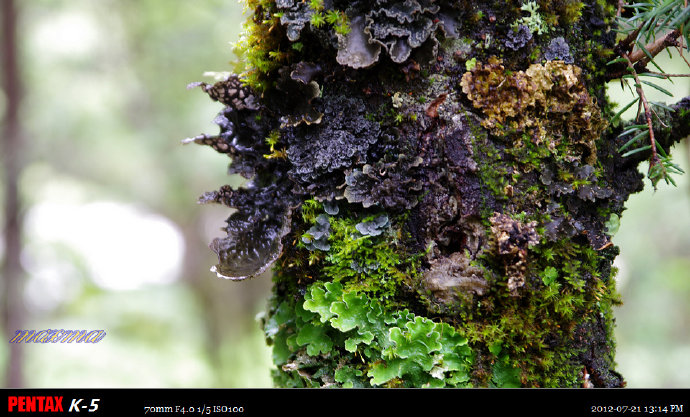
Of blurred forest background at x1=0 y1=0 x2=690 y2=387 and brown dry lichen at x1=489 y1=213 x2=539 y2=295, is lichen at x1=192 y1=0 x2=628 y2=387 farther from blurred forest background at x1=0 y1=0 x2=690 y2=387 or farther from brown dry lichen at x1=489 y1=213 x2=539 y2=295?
blurred forest background at x1=0 y1=0 x2=690 y2=387

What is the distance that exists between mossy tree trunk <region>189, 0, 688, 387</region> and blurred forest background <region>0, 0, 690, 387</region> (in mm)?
4609

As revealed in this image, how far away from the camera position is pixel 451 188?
1319mm

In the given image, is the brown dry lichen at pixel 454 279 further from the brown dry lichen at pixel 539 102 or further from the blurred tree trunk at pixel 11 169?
the blurred tree trunk at pixel 11 169

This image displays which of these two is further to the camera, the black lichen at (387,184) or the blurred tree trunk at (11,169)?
the blurred tree trunk at (11,169)

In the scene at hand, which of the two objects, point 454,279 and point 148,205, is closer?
point 454,279

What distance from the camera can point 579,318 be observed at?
1334mm

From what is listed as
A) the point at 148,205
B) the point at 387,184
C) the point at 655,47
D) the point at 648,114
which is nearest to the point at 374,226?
the point at 387,184
